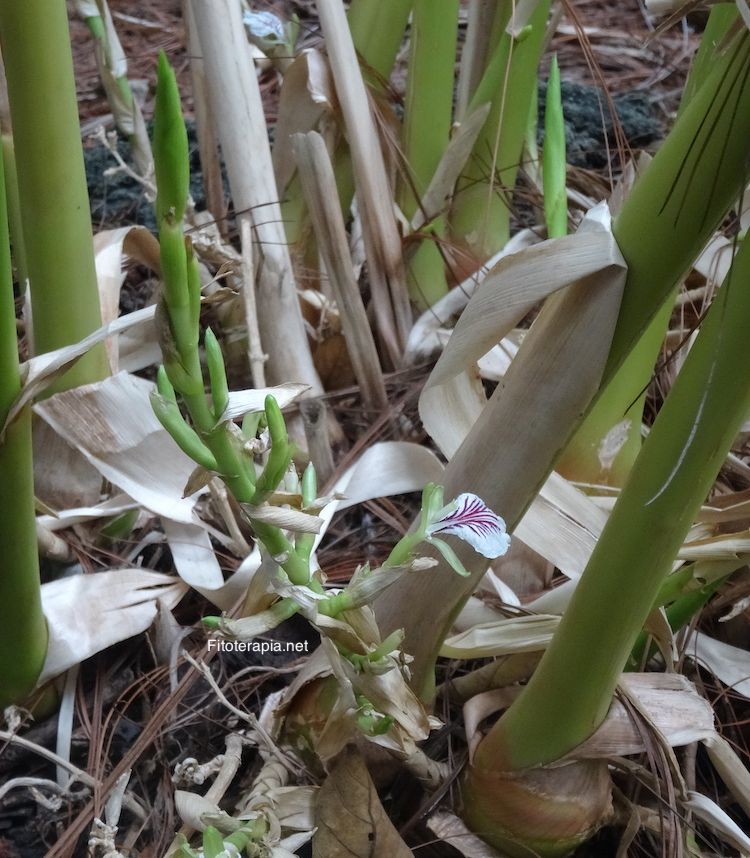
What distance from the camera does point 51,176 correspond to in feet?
1.78

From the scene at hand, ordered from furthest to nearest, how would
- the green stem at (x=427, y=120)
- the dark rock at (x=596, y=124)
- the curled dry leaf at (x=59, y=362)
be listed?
the dark rock at (x=596, y=124), the green stem at (x=427, y=120), the curled dry leaf at (x=59, y=362)

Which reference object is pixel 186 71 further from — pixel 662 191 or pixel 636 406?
pixel 662 191

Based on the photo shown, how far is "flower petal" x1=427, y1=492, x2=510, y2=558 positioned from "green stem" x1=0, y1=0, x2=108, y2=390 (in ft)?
1.16

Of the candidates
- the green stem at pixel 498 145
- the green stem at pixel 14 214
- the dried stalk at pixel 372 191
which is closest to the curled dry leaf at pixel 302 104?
the dried stalk at pixel 372 191

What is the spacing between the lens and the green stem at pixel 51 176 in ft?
1.62

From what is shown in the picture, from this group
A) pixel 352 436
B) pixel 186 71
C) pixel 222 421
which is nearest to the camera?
pixel 222 421

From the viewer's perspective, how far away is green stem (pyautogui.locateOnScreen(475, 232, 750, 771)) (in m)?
0.36

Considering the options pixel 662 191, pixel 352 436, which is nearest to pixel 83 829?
pixel 352 436

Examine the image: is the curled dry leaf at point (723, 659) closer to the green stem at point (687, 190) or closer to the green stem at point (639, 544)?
the green stem at point (639, 544)

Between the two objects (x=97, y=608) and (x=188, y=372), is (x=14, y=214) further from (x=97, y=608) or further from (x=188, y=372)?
(x=188, y=372)

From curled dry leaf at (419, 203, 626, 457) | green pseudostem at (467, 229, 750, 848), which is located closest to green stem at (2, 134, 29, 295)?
curled dry leaf at (419, 203, 626, 457)

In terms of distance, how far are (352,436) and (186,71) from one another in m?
0.88

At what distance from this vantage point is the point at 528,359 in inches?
16.6

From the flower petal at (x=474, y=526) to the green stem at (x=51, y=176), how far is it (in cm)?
35
